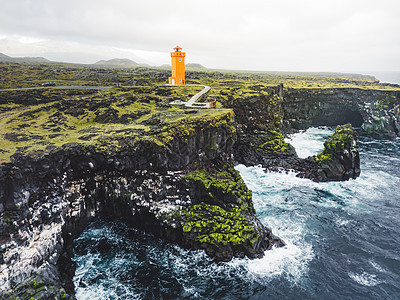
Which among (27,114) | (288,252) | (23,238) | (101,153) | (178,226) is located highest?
(27,114)

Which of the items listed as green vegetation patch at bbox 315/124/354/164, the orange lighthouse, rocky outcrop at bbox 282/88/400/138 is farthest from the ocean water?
the orange lighthouse

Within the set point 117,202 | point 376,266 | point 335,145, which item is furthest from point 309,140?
point 117,202

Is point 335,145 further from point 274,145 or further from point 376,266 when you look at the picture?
point 376,266

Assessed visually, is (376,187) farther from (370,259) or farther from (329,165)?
(370,259)

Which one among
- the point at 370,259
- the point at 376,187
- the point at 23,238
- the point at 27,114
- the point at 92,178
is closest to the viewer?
the point at 23,238

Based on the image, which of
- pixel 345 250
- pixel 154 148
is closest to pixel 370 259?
pixel 345 250

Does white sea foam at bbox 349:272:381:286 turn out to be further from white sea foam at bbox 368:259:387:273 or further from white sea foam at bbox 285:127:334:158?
→ white sea foam at bbox 285:127:334:158

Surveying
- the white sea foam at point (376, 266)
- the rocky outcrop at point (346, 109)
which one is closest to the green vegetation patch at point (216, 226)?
the white sea foam at point (376, 266)
